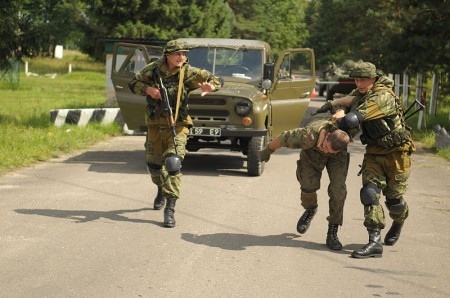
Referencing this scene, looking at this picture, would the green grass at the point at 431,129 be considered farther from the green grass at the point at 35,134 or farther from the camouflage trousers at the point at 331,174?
the camouflage trousers at the point at 331,174

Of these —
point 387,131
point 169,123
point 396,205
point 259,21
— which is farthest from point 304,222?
point 259,21

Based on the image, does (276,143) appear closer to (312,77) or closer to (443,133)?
(312,77)

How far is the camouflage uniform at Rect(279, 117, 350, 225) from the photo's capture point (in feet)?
24.5

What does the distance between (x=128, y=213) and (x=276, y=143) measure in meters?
2.27

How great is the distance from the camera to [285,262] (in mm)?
7066

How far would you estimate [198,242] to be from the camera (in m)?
7.77

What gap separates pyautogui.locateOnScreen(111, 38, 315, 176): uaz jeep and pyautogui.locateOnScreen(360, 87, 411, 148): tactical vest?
Answer: 5.10 metres

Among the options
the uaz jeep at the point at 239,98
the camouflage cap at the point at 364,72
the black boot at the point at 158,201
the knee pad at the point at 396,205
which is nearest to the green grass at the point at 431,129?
the uaz jeep at the point at 239,98

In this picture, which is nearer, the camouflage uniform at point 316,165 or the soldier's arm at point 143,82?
the camouflage uniform at point 316,165

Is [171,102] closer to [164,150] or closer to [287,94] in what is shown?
[164,150]

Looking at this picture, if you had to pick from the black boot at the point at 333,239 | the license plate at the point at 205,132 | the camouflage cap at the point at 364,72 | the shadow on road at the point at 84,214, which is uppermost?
the camouflage cap at the point at 364,72

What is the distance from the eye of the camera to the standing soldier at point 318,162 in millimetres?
7429

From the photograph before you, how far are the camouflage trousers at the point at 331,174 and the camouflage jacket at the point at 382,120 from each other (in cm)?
33

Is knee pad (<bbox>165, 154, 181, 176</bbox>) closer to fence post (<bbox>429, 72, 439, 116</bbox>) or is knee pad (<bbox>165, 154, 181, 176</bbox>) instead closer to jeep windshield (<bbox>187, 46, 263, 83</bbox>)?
jeep windshield (<bbox>187, 46, 263, 83</bbox>)
